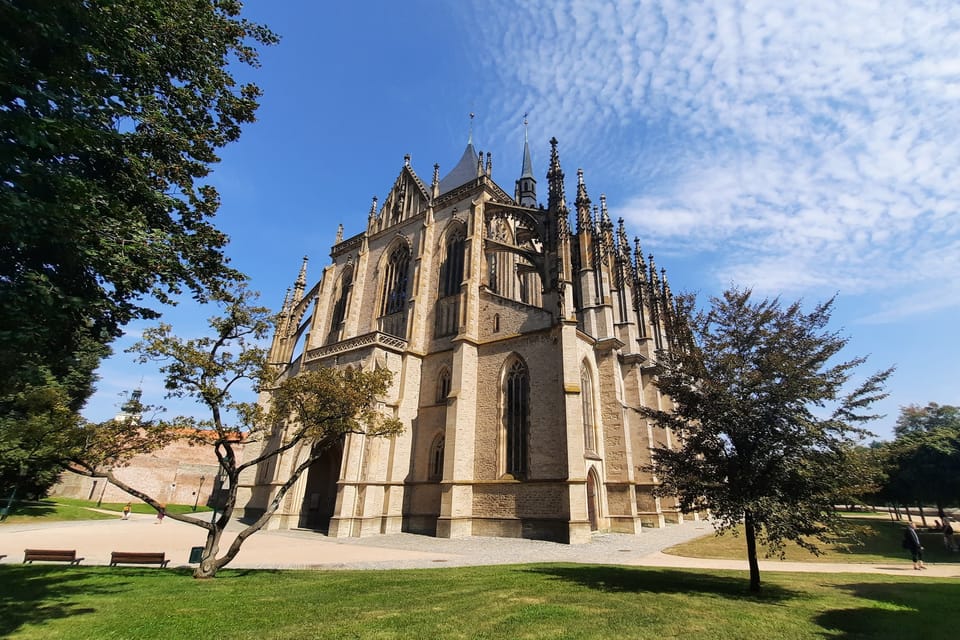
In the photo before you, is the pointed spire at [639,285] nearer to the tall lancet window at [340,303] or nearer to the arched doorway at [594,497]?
the arched doorway at [594,497]

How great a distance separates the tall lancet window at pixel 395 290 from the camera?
27.5 m

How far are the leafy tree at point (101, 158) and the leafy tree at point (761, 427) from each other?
36.0 feet

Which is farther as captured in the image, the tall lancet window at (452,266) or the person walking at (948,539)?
the tall lancet window at (452,266)

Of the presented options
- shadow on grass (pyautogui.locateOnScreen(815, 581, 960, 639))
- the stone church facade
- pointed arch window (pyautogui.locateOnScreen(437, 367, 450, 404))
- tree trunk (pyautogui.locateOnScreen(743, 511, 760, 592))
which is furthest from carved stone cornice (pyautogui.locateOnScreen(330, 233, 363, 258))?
shadow on grass (pyautogui.locateOnScreen(815, 581, 960, 639))

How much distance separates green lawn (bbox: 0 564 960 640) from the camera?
241 inches

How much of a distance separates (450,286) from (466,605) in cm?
2032

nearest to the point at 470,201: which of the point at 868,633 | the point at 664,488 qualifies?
the point at 664,488

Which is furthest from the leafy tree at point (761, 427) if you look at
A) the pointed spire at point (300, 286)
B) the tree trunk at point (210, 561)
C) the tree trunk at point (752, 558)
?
the pointed spire at point (300, 286)

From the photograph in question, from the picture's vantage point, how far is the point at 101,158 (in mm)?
7922

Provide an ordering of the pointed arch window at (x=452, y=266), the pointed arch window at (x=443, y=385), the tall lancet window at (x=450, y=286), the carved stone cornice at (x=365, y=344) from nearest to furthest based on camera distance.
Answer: the carved stone cornice at (x=365, y=344) → the pointed arch window at (x=443, y=385) → the tall lancet window at (x=450, y=286) → the pointed arch window at (x=452, y=266)

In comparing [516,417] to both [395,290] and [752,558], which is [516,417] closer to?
[752,558]

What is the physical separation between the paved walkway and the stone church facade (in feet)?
4.56

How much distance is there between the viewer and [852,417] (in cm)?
851

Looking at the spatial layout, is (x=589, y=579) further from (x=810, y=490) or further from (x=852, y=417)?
(x=852, y=417)
